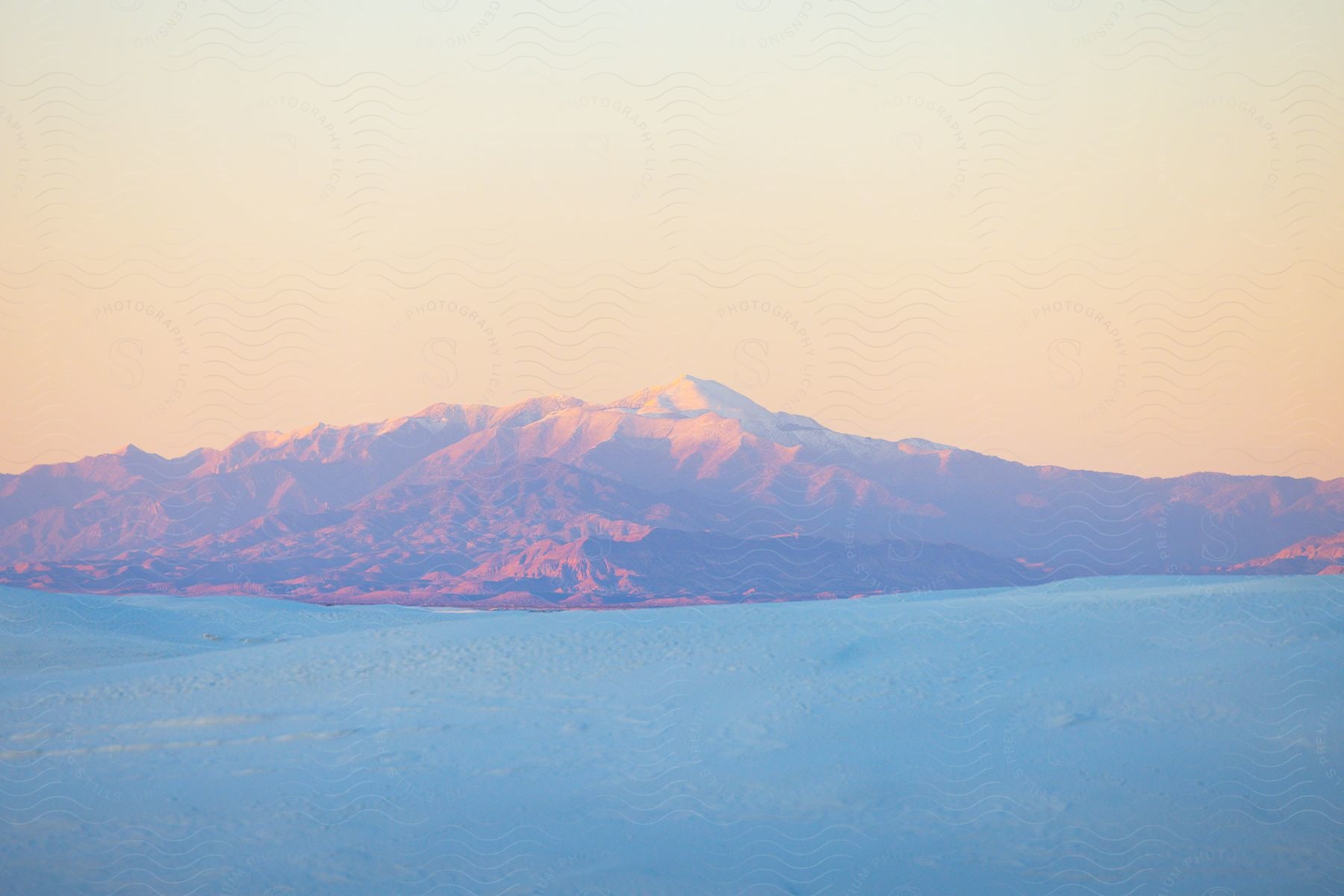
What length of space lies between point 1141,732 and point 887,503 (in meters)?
23.9

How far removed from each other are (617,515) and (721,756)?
81.0 ft

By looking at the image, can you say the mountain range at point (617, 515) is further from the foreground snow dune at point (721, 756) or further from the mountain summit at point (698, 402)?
the foreground snow dune at point (721, 756)

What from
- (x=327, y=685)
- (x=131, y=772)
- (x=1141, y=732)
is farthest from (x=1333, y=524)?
(x=131, y=772)

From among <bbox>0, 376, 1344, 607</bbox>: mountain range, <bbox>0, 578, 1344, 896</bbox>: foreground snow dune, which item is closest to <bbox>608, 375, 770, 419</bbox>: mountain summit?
<bbox>0, 376, 1344, 607</bbox>: mountain range

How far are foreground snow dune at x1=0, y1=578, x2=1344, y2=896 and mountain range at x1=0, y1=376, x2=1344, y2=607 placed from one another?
1391 cm

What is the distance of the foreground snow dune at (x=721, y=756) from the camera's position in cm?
689

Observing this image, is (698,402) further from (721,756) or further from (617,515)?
(721,756)

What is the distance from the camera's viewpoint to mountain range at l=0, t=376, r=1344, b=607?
83.8 feet

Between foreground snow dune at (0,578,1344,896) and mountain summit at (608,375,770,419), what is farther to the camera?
mountain summit at (608,375,770,419)

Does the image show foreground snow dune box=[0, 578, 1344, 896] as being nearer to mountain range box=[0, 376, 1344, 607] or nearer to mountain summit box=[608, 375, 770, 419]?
mountain range box=[0, 376, 1344, 607]

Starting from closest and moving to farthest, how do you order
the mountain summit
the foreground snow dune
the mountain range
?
the foreground snow dune
the mountain range
the mountain summit

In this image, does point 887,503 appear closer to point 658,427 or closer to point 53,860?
point 658,427

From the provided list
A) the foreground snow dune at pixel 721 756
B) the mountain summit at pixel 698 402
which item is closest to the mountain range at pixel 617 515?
the mountain summit at pixel 698 402

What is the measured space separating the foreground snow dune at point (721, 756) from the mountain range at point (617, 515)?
548 inches
